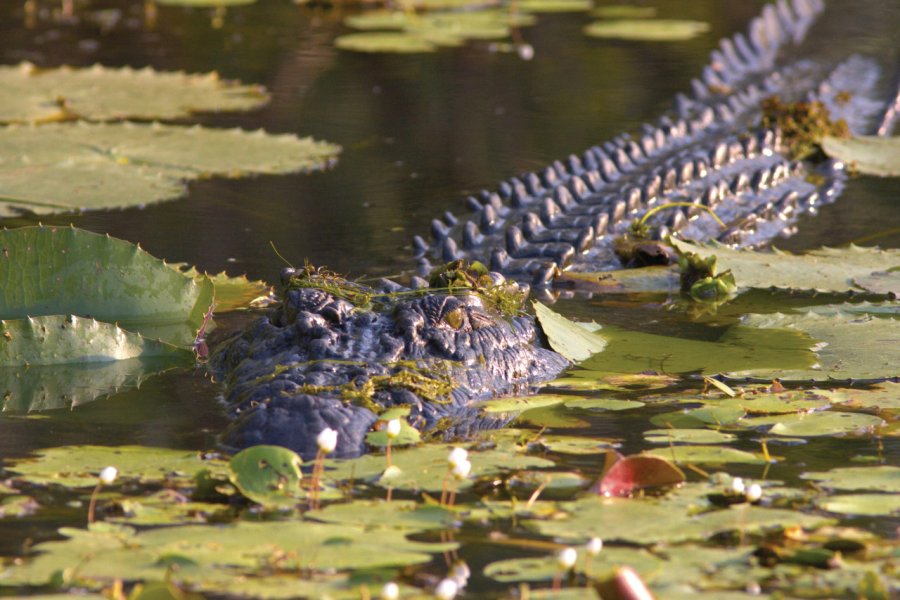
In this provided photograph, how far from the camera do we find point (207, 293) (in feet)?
13.7

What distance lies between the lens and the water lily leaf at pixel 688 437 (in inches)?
123

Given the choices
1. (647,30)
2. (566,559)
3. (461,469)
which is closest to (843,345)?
(461,469)

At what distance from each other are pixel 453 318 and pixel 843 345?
→ 1188 millimetres

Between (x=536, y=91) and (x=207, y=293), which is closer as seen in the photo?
(x=207, y=293)

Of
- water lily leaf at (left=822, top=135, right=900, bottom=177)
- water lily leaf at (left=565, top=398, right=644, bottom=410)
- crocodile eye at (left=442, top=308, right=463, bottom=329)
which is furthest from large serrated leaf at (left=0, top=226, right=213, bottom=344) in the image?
water lily leaf at (left=822, top=135, right=900, bottom=177)

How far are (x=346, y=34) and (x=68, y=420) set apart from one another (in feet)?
26.2

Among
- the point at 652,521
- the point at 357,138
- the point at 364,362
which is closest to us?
the point at 652,521

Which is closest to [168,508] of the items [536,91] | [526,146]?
[526,146]

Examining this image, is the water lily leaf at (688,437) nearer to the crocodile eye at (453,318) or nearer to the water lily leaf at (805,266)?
the crocodile eye at (453,318)

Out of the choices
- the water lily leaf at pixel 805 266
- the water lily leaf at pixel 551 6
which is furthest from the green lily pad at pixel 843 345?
the water lily leaf at pixel 551 6

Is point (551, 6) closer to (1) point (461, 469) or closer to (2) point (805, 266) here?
(2) point (805, 266)

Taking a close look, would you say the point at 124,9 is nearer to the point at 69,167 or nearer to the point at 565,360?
the point at 69,167

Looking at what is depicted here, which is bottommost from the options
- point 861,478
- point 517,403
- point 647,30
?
point 517,403

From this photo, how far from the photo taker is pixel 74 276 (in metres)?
4.04
